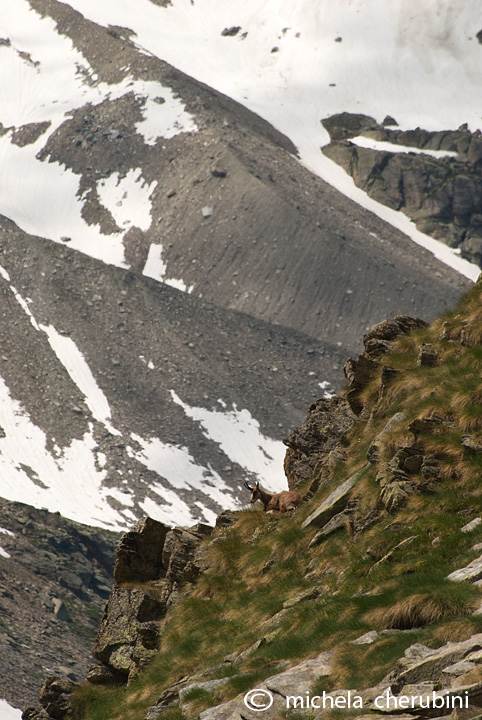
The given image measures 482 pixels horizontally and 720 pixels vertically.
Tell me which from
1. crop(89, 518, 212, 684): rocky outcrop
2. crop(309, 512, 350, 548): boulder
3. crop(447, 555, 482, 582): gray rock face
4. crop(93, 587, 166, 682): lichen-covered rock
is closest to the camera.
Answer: crop(447, 555, 482, 582): gray rock face

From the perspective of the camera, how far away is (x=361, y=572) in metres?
15.7

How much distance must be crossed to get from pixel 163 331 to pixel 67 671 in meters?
77.1

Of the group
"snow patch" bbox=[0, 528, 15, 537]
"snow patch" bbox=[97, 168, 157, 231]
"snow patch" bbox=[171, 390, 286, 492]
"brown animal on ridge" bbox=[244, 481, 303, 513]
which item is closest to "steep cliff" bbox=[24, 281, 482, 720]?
"brown animal on ridge" bbox=[244, 481, 303, 513]

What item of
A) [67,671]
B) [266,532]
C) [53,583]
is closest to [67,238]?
[53,583]

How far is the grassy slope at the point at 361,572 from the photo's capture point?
1283 centimetres

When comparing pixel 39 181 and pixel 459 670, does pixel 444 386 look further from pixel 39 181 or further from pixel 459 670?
pixel 39 181

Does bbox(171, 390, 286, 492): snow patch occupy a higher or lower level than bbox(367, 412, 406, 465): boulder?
higher

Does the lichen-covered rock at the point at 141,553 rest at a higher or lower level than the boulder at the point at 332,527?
higher

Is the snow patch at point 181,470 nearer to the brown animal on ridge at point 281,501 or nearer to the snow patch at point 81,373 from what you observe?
the snow patch at point 81,373

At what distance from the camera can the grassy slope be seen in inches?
505

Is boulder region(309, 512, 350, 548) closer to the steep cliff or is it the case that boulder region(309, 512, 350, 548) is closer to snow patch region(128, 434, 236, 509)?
the steep cliff

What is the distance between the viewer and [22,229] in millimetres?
175500

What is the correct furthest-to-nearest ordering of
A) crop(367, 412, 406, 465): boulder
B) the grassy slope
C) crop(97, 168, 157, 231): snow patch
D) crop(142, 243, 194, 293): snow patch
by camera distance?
crop(97, 168, 157, 231): snow patch
crop(142, 243, 194, 293): snow patch
crop(367, 412, 406, 465): boulder
the grassy slope

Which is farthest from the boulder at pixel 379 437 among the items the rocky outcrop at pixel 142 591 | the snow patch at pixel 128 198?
the snow patch at pixel 128 198
